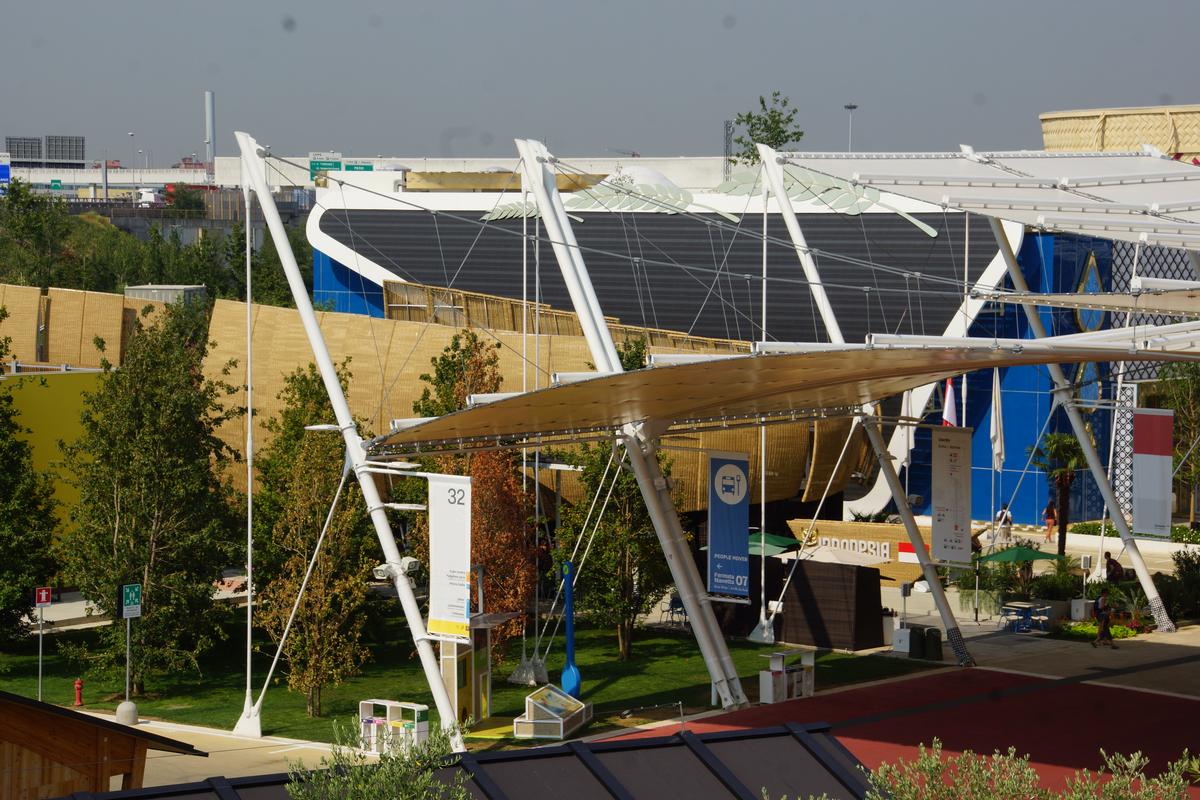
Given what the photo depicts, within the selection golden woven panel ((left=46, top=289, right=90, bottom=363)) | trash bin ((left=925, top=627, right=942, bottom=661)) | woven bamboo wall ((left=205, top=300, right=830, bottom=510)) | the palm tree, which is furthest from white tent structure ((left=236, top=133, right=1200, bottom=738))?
golden woven panel ((left=46, top=289, right=90, bottom=363))

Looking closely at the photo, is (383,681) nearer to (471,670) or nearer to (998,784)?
(471,670)

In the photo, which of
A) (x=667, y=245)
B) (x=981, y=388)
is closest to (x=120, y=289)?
(x=667, y=245)

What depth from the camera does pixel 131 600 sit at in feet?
84.8

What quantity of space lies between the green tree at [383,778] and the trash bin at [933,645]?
1965 centimetres

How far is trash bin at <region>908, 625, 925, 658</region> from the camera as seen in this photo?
96.3 feet

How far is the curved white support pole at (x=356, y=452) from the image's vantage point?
22.2 meters

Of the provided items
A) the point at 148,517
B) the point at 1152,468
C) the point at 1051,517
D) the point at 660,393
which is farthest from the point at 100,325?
the point at 660,393

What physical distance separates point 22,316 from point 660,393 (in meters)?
35.0

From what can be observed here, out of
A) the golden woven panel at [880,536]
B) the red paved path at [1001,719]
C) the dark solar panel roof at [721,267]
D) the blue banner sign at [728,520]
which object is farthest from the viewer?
the dark solar panel roof at [721,267]

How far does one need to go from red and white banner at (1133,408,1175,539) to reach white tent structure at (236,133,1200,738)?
15.4 feet

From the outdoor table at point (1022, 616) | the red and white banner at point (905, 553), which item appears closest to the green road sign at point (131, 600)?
the outdoor table at point (1022, 616)

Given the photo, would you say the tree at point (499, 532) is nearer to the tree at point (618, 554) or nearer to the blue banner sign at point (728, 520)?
the tree at point (618, 554)

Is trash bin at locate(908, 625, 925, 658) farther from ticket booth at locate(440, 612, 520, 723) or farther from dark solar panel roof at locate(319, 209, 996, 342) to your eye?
dark solar panel roof at locate(319, 209, 996, 342)

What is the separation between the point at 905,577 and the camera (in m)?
37.2
